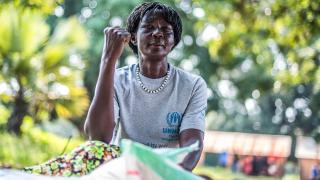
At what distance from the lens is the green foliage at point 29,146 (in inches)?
259

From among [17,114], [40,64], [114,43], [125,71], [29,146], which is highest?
[114,43]

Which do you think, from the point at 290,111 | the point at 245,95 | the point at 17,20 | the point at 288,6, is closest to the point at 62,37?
the point at 17,20

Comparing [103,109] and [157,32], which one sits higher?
[157,32]

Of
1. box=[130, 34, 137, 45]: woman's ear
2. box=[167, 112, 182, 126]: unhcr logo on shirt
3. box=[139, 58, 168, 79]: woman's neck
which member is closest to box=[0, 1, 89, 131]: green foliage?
box=[130, 34, 137, 45]: woman's ear

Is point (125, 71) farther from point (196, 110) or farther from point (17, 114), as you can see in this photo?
point (17, 114)

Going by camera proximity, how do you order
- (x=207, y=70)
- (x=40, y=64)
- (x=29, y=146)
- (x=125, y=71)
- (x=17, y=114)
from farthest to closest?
1. (x=207, y=70)
2. (x=17, y=114)
3. (x=29, y=146)
4. (x=40, y=64)
5. (x=125, y=71)

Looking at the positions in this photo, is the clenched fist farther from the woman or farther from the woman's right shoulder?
the woman's right shoulder

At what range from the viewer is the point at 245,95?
493 inches

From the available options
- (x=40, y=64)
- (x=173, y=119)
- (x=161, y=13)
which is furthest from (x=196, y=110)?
(x=40, y=64)

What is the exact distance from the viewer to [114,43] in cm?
128

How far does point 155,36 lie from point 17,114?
6.29 meters

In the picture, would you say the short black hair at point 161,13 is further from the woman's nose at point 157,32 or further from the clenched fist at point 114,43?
the clenched fist at point 114,43

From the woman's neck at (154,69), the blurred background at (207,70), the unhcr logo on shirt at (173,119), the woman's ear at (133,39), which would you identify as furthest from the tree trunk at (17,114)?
the unhcr logo on shirt at (173,119)

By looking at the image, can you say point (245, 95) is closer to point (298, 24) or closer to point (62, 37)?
point (62, 37)
